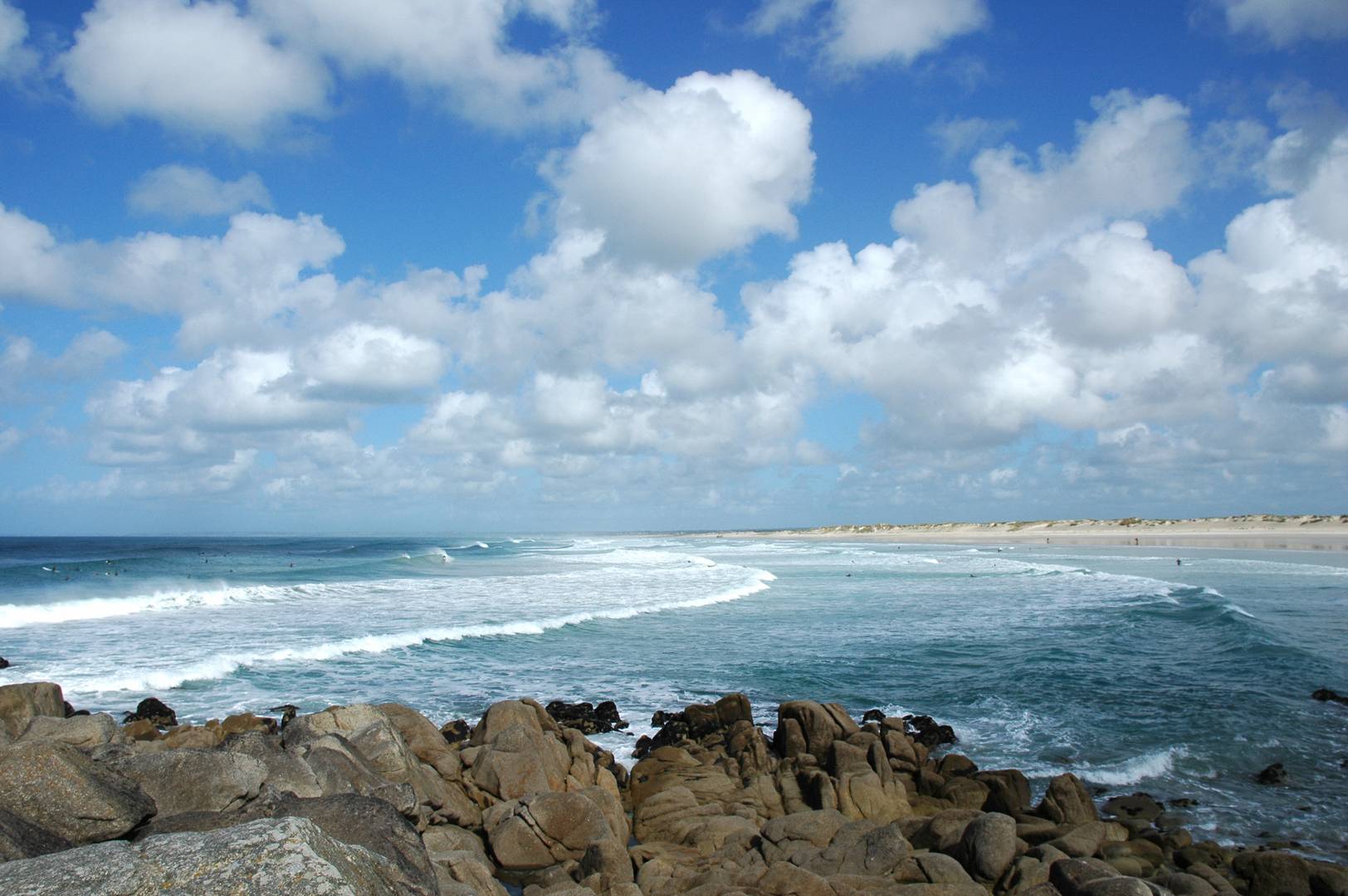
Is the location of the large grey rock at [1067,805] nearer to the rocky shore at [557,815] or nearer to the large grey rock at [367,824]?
the rocky shore at [557,815]

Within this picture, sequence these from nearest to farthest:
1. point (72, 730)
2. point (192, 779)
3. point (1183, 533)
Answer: point (192, 779), point (72, 730), point (1183, 533)

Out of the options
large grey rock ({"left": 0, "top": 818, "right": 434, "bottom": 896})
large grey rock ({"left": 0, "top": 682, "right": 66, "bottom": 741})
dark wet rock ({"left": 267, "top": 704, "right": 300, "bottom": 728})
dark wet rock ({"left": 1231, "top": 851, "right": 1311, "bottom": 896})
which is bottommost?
dark wet rock ({"left": 1231, "top": 851, "right": 1311, "bottom": 896})

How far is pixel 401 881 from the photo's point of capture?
4.37m

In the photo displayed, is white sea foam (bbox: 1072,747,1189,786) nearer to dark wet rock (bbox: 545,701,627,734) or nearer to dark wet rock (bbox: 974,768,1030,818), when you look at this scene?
dark wet rock (bbox: 974,768,1030,818)

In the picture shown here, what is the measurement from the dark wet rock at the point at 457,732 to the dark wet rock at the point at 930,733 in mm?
8440

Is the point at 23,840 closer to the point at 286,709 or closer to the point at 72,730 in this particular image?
the point at 72,730

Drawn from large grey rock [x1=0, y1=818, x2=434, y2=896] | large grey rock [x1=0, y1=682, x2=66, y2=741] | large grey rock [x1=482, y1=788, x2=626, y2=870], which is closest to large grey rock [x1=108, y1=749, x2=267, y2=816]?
large grey rock [x1=482, y1=788, x2=626, y2=870]

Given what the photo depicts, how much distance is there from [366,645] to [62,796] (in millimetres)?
20487

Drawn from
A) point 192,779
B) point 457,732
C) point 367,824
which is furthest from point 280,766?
point 457,732

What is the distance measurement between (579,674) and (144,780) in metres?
14.8

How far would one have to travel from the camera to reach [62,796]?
6309mm

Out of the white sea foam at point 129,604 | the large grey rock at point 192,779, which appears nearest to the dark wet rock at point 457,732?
the large grey rock at point 192,779

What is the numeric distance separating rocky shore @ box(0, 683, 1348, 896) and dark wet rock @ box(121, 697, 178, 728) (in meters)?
0.21

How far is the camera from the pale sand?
8306cm
